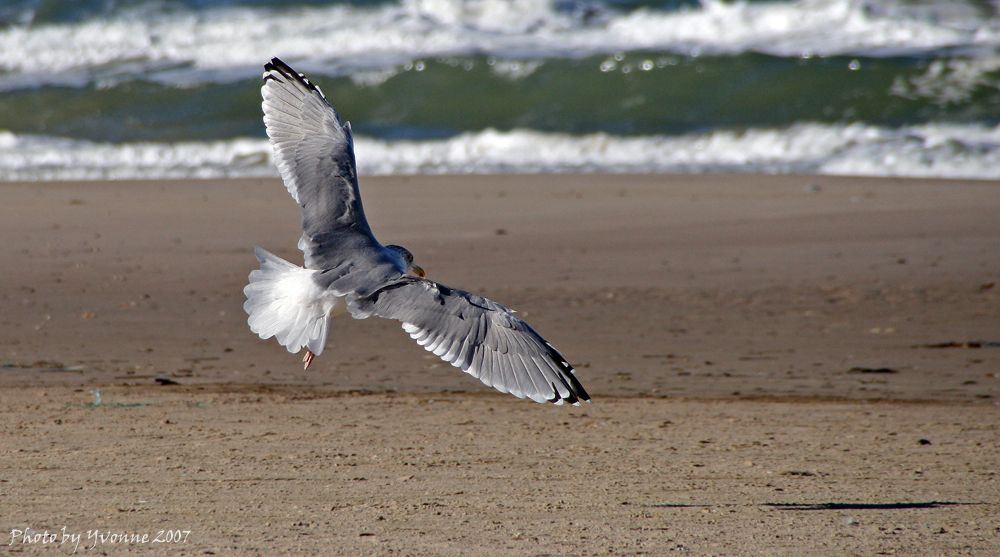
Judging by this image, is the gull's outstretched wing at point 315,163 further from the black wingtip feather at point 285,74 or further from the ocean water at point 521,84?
the ocean water at point 521,84

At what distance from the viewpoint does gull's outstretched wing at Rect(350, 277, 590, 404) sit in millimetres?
3828

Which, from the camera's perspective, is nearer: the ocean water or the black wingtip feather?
the black wingtip feather

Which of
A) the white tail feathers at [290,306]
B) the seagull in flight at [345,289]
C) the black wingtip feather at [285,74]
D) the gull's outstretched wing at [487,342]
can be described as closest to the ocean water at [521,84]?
the black wingtip feather at [285,74]

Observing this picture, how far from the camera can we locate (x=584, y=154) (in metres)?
16.0

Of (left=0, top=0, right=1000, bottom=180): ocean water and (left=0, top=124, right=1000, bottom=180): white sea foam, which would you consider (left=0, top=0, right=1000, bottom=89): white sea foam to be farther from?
(left=0, top=124, right=1000, bottom=180): white sea foam

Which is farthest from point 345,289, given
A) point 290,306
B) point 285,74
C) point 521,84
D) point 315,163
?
point 521,84

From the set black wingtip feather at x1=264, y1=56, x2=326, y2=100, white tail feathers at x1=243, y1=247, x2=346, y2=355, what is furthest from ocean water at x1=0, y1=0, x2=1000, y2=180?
white tail feathers at x1=243, y1=247, x2=346, y2=355

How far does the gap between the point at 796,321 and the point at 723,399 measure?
5.98ft

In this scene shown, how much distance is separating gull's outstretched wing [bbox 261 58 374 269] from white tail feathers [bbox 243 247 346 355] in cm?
14

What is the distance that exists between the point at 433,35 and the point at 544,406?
17429 millimetres

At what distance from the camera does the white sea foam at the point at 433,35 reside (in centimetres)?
2023

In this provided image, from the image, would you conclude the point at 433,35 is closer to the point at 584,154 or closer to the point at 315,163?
the point at 584,154

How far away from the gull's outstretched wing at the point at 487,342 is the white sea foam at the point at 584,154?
409 inches

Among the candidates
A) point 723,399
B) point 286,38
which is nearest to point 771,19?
point 286,38
